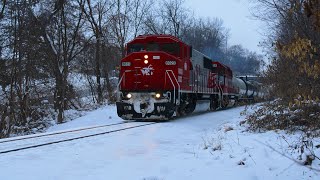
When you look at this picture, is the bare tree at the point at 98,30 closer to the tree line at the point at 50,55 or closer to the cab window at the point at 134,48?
the tree line at the point at 50,55

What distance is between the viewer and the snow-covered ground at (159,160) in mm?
5902

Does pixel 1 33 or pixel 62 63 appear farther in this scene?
pixel 62 63

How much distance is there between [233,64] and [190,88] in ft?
267

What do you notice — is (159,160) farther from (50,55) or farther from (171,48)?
(50,55)

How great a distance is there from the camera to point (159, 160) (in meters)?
7.11

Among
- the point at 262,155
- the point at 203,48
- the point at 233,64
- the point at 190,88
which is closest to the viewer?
the point at 262,155

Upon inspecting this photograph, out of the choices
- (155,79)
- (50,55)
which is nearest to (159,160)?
(155,79)

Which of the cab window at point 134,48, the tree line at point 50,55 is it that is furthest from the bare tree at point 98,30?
the cab window at point 134,48

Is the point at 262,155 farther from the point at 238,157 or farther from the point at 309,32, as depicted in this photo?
the point at 309,32

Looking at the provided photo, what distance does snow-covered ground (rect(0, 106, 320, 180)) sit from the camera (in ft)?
19.4

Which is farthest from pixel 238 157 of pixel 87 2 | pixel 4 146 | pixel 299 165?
pixel 87 2

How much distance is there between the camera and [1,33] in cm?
2306

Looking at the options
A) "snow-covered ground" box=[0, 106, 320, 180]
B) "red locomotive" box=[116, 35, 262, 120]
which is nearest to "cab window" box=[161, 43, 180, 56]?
"red locomotive" box=[116, 35, 262, 120]

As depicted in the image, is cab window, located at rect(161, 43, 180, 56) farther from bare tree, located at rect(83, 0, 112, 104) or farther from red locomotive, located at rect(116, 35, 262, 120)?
bare tree, located at rect(83, 0, 112, 104)
